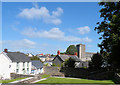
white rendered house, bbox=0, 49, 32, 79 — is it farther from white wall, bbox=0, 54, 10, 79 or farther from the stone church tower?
the stone church tower

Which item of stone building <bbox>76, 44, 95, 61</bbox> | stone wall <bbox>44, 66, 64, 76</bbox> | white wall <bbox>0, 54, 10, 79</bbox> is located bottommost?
stone wall <bbox>44, 66, 64, 76</bbox>

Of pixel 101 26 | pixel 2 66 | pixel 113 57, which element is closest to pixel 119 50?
pixel 113 57

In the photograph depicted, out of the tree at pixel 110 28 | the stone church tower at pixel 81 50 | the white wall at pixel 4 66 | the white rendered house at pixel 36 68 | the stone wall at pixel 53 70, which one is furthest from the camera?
the stone church tower at pixel 81 50

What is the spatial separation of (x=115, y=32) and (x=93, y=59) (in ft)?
43.4

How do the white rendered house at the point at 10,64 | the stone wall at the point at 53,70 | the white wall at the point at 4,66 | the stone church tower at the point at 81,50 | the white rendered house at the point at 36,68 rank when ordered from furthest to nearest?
the stone church tower at the point at 81,50 → the white rendered house at the point at 36,68 → the stone wall at the point at 53,70 → the white rendered house at the point at 10,64 → the white wall at the point at 4,66

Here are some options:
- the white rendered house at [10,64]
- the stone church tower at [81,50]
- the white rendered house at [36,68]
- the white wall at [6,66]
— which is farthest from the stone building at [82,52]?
the white wall at [6,66]

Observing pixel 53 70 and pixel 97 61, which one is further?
pixel 53 70

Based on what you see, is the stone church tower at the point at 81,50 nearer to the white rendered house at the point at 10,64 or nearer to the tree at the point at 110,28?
the white rendered house at the point at 10,64

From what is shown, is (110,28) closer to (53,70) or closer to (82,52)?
(53,70)

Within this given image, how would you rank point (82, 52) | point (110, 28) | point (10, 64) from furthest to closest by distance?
1. point (82, 52)
2. point (10, 64)
3. point (110, 28)

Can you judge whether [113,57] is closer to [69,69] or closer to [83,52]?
[69,69]

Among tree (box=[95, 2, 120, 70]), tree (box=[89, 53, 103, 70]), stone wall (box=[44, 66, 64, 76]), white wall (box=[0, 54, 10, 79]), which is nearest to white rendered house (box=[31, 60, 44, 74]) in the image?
stone wall (box=[44, 66, 64, 76])

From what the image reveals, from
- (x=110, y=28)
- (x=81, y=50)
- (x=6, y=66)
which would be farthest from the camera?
(x=81, y=50)

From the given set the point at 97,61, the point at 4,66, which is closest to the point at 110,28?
the point at 97,61
